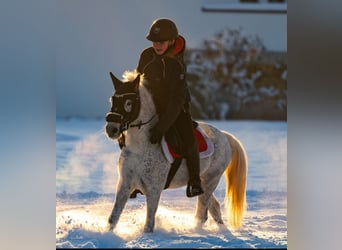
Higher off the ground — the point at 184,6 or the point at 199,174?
the point at 184,6

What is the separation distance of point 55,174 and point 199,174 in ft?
1.67

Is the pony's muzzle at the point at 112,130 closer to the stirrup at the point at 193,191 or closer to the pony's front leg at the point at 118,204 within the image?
the pony's front leg at the point at 118,204

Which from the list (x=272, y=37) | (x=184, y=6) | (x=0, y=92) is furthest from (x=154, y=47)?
(x=0, y=92)

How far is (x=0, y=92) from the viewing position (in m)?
2.04

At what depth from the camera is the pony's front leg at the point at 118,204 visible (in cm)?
209

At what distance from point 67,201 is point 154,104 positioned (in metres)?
0.46

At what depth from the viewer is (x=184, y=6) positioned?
2082mm

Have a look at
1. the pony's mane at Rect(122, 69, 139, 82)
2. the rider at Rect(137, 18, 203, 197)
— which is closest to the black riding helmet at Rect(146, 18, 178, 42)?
the rider at Rect(137, 18, 203, 197)

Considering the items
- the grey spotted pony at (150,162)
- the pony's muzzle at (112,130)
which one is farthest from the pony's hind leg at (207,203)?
the pony's muzzle at (112,130)

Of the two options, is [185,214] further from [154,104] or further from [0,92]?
[0,92]

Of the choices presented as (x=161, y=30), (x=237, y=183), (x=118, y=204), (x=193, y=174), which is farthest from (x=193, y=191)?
(x=161, y=30)

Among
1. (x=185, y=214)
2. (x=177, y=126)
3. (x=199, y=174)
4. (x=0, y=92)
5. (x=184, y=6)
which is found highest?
(x=184, y=6)

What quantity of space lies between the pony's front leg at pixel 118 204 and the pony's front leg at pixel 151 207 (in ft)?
0.26

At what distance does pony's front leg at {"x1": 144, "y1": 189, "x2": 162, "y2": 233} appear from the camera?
Answer: 82.7 inches
